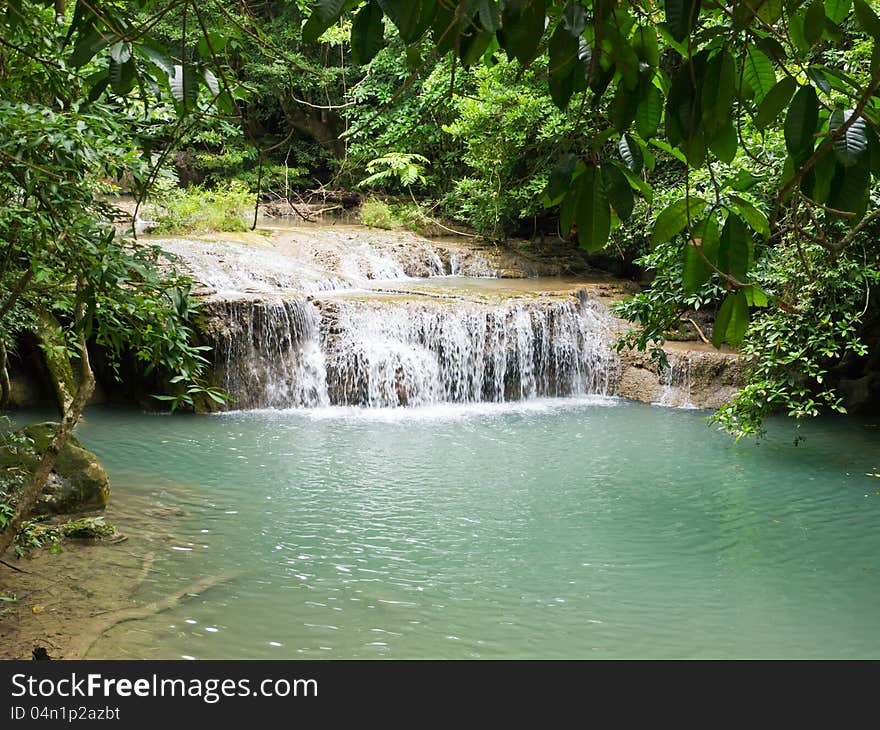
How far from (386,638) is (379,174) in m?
14.7

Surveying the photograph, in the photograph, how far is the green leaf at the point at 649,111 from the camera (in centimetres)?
182

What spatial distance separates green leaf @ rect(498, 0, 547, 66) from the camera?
1749 mm

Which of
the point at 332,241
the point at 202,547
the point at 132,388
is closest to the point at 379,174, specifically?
the point at 332,241

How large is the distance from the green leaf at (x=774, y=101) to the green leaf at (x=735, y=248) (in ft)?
0.65

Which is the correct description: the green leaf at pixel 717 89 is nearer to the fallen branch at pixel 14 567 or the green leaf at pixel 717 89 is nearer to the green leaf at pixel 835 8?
the green leaf at pixel 835 8

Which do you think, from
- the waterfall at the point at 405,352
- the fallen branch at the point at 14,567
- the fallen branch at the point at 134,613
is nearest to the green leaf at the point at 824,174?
the fallen branch at the point at 134,613

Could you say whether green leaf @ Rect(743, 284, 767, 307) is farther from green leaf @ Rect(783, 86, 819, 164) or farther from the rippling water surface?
the rippling water surface

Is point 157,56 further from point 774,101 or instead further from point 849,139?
point 849,139

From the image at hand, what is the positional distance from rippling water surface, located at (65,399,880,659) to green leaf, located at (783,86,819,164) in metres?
3.34

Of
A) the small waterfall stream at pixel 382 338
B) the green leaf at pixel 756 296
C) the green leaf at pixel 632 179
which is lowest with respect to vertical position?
the small waterfall stream at pixel 382 338

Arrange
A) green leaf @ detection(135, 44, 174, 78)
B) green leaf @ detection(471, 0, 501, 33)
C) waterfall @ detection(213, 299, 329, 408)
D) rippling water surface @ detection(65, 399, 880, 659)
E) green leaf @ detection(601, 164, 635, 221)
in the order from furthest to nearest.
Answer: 1. waterfall @ detection(213, 299, 329, 408)
2. rippling water surface @ detection(65, 399, 880, 659)
3. green leaf @ detection(135, 44, 174, 78)
4. green leaf @ detection(601, 164, 635, 221)
5. green leaf @ detection(471, 0, 501, 33)

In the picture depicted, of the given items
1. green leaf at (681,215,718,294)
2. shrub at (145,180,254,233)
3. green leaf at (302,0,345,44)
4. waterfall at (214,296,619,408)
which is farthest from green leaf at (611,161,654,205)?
shrub at (145,180,254,233)

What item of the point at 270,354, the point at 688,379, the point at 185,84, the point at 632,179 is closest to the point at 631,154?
the point at 632,179

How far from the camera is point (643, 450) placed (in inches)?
358
